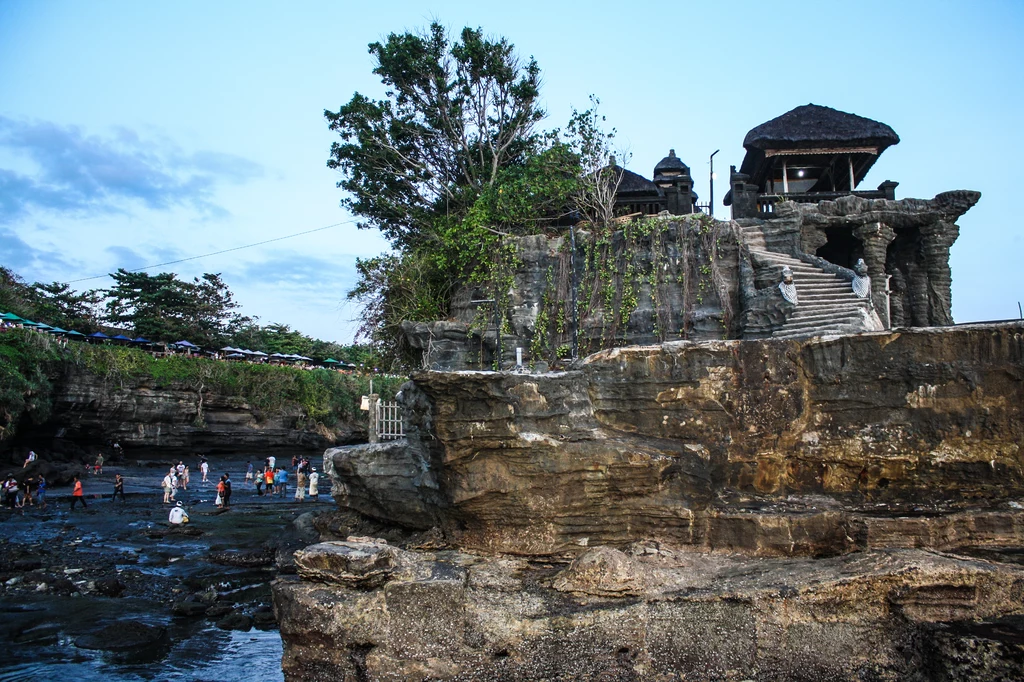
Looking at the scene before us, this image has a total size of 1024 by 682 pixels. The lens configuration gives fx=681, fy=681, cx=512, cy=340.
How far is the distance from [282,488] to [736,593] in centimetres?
2241

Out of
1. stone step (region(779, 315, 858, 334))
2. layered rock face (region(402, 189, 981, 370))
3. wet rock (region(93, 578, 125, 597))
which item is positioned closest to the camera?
wet rock (region(93, 578, 125, 597))

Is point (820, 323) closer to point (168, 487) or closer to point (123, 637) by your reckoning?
point (123, 637)

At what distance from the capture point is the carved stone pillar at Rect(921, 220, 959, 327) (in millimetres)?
17844

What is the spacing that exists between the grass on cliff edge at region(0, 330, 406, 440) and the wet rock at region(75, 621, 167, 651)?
16.0 meters

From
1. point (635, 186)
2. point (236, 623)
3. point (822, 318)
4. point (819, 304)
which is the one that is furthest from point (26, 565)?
point (635, 186)

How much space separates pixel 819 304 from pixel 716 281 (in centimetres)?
208

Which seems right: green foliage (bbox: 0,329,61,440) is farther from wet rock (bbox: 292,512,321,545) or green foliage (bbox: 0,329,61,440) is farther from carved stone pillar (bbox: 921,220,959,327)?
carved stone pillar (bbox: 921,220,959,327)

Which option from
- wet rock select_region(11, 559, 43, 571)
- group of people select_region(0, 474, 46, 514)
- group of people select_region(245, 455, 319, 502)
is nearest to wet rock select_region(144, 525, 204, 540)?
wet rock select_region(11, 559, 43, 571)

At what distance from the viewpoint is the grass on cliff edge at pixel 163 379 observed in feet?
81.6

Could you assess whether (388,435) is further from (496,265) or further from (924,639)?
(924,639)

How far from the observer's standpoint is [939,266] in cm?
1794

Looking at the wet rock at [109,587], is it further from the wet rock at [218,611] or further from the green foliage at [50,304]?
the green foliage at [50,304]

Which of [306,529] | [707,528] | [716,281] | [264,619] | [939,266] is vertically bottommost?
[264,619]

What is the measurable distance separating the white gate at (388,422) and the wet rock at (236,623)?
4978 mm
